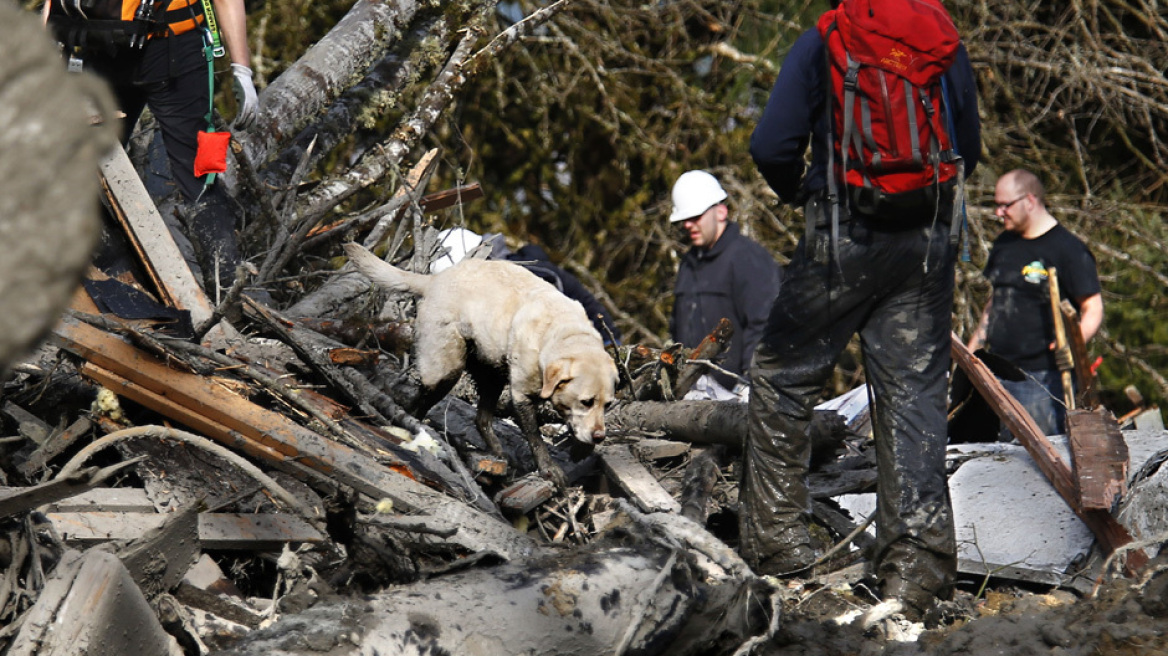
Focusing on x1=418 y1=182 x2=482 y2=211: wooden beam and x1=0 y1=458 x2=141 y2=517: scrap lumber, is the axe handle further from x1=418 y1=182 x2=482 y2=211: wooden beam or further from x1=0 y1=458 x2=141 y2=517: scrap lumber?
x1=0 y1=458 x2=141 y2=517: scrap lumber

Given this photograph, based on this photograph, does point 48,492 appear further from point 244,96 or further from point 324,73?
point 324,73

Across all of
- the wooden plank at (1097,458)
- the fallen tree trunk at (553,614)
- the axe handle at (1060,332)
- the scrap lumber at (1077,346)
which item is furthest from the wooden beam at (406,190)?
the axe handle at (1060,332)

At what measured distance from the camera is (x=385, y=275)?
5484 mm

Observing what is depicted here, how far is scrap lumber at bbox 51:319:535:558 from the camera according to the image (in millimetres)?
3768

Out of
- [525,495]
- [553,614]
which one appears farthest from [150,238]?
[553,614]

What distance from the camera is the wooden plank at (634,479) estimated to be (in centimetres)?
433

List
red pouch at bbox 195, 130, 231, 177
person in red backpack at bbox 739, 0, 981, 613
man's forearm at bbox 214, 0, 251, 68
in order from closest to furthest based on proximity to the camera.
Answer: person in red backpack at bbox 739, 0, 981, 613, red pouch at bbox 195, 130, 231, 177, man's forearm at bbox 214, 0, 251, 68

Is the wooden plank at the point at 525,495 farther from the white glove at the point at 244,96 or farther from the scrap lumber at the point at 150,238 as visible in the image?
the white glove at the point at 244,96

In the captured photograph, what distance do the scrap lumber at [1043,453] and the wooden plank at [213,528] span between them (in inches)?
126

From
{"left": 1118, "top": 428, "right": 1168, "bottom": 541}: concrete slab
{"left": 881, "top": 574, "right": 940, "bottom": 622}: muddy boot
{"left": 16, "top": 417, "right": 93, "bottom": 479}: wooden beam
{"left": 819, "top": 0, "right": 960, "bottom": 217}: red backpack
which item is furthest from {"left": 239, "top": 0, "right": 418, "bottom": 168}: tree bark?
{"left": 1118, "top": 428, "right": 1168, "bottom": 541}: concrete slab

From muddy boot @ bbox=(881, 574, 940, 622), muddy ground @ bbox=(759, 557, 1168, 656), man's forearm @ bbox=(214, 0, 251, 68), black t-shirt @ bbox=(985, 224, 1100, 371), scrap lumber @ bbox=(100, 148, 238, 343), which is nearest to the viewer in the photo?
muddy ground @ bbox=(759, 557, 1168, 656)

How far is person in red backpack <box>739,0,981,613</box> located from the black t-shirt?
11.1 ft

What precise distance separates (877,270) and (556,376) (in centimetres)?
150

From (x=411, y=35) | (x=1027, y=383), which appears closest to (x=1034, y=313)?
(x=1027, y=383)
